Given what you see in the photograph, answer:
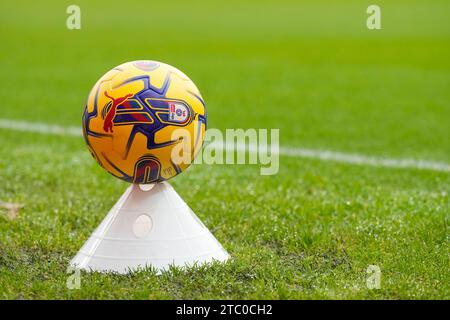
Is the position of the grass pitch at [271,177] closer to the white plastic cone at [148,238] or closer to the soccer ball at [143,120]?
the white plastic cone at [148,238]

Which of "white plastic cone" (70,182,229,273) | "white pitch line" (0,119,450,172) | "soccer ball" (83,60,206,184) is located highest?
"soccer ball" (83,60,206,184)

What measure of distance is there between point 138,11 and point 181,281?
94.9 ft

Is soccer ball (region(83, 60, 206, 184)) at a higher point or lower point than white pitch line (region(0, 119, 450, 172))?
higher

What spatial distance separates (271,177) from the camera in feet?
24.8

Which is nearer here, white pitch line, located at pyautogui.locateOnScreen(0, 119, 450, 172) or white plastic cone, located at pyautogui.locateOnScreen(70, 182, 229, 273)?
white plastic cone, located at pyautogui.locateOnScreen(70, 182, 229, 273)

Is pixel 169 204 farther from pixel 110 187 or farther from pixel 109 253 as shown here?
pixel 110 187

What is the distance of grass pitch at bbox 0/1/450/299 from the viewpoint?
460 centimetres

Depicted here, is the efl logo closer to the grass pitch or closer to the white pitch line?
the grass pitch

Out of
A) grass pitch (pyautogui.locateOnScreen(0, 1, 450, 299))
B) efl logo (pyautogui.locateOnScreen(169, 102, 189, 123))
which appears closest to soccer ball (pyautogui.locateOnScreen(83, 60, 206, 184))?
efl logo (pyautogui.locateOnScreen(169, 102, 189, 123))

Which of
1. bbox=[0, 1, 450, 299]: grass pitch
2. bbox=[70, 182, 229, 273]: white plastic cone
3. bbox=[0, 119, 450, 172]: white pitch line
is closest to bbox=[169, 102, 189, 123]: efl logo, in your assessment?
bbox=[70, 182, 229, 273]: white plastic cone

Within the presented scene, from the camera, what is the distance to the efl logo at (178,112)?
4646 millimetres
